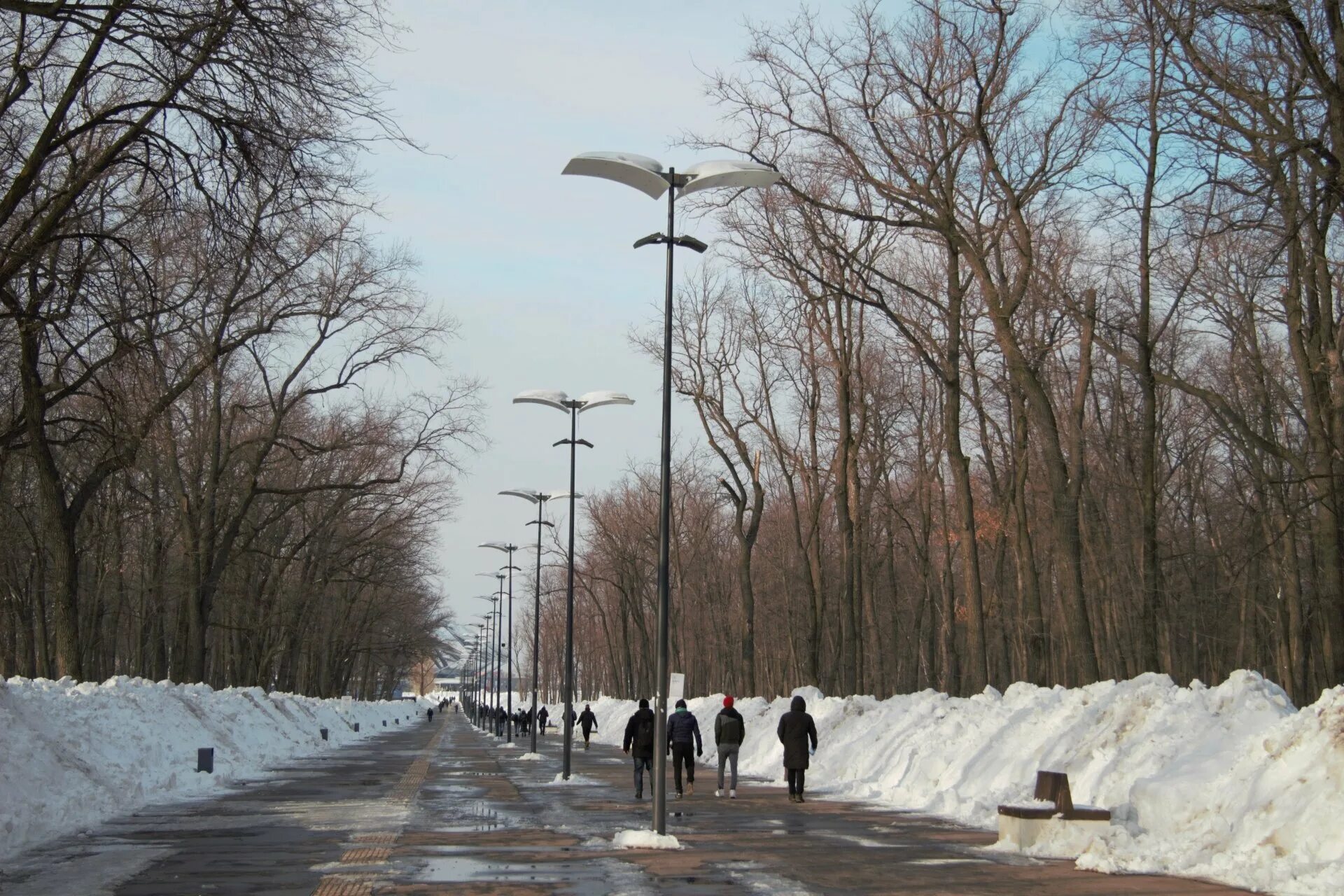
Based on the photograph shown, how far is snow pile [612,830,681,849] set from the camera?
1598cm

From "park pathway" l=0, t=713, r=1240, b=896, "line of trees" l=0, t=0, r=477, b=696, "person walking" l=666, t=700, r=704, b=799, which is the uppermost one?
"line of trees" l=0, t=0, r=477, b=696

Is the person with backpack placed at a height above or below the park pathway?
above

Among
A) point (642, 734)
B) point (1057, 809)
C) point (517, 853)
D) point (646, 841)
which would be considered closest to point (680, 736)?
point (642, 734)

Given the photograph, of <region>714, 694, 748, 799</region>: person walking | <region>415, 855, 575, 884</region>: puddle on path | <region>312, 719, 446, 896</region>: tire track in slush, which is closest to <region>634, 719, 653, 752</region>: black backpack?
<region>714, 694, 748, 799</region>: person walking

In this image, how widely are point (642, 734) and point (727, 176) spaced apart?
10884 millimetres

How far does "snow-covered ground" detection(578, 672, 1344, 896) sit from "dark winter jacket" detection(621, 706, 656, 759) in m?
4.18

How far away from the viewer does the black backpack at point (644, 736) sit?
80.2ft

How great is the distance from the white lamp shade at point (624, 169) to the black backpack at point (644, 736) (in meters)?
10.2

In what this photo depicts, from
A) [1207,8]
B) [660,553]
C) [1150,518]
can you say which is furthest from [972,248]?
[660,553]

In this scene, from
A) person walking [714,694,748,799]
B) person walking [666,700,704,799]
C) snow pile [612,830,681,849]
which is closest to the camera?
snow pile [612,830,681,849]

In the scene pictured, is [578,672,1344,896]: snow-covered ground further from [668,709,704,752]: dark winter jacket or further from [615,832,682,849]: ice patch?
[615,832,682,849]: ice patch

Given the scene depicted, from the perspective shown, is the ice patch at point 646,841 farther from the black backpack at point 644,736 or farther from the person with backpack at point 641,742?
the black backpack at point 644,736

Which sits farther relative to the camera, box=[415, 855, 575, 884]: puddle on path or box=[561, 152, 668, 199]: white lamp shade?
box=[561, 152, 668, 199]: white lamp shade

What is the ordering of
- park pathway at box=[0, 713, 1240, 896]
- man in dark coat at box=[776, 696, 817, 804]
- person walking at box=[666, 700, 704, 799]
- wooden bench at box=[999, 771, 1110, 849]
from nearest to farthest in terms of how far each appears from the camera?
park pathway at box=[0, 713, 1240, 896] < wooden bench at box=[999, 771, 1110, 849] < man in dark coat at box=[776, 696, 817, 804] < person walking at box=[666, 700, 704, 799]
